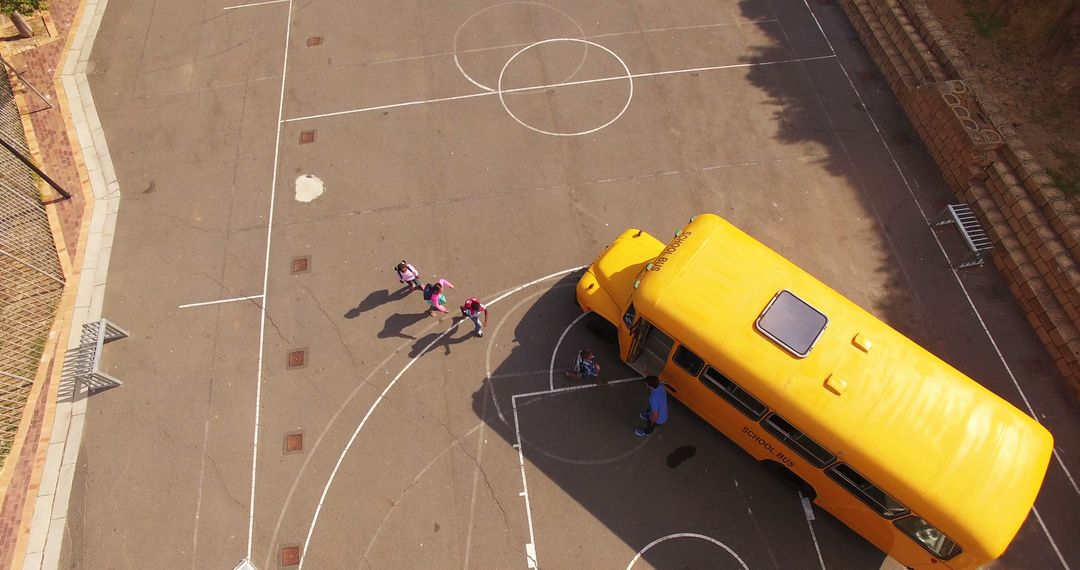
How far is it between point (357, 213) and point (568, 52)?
391 inches

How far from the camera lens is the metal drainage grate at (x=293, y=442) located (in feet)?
45.6

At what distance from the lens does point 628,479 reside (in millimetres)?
13344

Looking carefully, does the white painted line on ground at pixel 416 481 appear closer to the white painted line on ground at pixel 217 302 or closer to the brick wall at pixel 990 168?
the white painted line on ground at pixel 217 302

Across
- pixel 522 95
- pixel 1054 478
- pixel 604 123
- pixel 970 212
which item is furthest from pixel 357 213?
pixel 1054 478

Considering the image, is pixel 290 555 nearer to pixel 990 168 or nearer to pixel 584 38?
pixel 584 38

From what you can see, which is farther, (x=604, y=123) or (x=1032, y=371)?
(x=604, y=123)

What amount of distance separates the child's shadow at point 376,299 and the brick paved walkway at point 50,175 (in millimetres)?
8164

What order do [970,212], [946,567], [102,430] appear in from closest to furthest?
[946,567]
[102,430]
[970,212]

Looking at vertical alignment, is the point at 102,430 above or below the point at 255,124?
below

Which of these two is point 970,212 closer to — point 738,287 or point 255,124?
point 738,287

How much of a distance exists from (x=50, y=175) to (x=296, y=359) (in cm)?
1155

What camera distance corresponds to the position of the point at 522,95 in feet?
63.8

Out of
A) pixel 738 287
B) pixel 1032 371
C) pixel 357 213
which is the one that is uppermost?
pixel 738 287

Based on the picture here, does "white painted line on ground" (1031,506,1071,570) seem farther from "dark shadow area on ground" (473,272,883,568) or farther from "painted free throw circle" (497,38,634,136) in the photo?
"painted free throw circle" (497,38,634,136)
